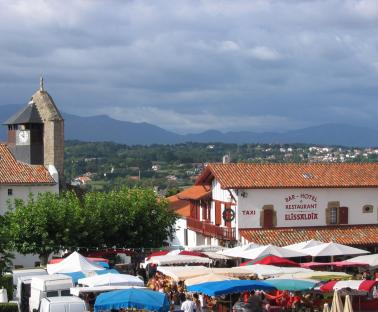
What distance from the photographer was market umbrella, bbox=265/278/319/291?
29.3 m

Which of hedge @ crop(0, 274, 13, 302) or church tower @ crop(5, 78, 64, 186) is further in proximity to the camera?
church tower @ crop(5, 78, 64, 186)

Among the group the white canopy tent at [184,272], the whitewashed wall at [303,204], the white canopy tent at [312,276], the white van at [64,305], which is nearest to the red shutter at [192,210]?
the whitewashed wall at [303,204]

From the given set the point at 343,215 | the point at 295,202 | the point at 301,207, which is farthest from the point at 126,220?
the point at 343,215

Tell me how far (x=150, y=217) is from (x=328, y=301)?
66.6 feet

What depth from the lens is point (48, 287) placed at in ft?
101

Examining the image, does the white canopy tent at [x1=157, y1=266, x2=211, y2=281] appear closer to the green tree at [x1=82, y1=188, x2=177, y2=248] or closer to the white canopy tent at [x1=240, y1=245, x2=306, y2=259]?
the white canopy tent at [x1=240, y1=245, x2=306, y2=259]

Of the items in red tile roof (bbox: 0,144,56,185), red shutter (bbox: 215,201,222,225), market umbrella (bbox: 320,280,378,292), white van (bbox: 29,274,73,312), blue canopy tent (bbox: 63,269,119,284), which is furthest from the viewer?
red tile roof (bbox: 0,144,56,185)

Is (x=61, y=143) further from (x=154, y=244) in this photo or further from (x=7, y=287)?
(x=7, y=287)

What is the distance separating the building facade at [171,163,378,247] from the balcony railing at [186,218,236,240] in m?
0.31

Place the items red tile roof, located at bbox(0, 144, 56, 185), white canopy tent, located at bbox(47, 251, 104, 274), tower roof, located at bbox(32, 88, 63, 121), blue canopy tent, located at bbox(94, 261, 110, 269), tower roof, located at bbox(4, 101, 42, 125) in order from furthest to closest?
tower roof, located at bbox(32, 88, 63, 121) → tower roof, located at bbox(4, 101, 42, 125) → red tile roof, located at bbox(0, 144, 56, 185) → blue canopy tent, located at bbox(94, 261, 110, 269) → white canopy tent, located at bbox(47, 251, 104, 274)

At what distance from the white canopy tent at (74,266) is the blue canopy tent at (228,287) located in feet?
26.6

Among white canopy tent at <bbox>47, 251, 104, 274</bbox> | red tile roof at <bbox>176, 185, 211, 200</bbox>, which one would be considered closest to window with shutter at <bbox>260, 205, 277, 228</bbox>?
red tile roof at <bbox>176, 185, 211, 200</bbox>

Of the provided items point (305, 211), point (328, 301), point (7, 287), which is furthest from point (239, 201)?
point (328, 301)

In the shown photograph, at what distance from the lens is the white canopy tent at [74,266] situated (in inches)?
1387
